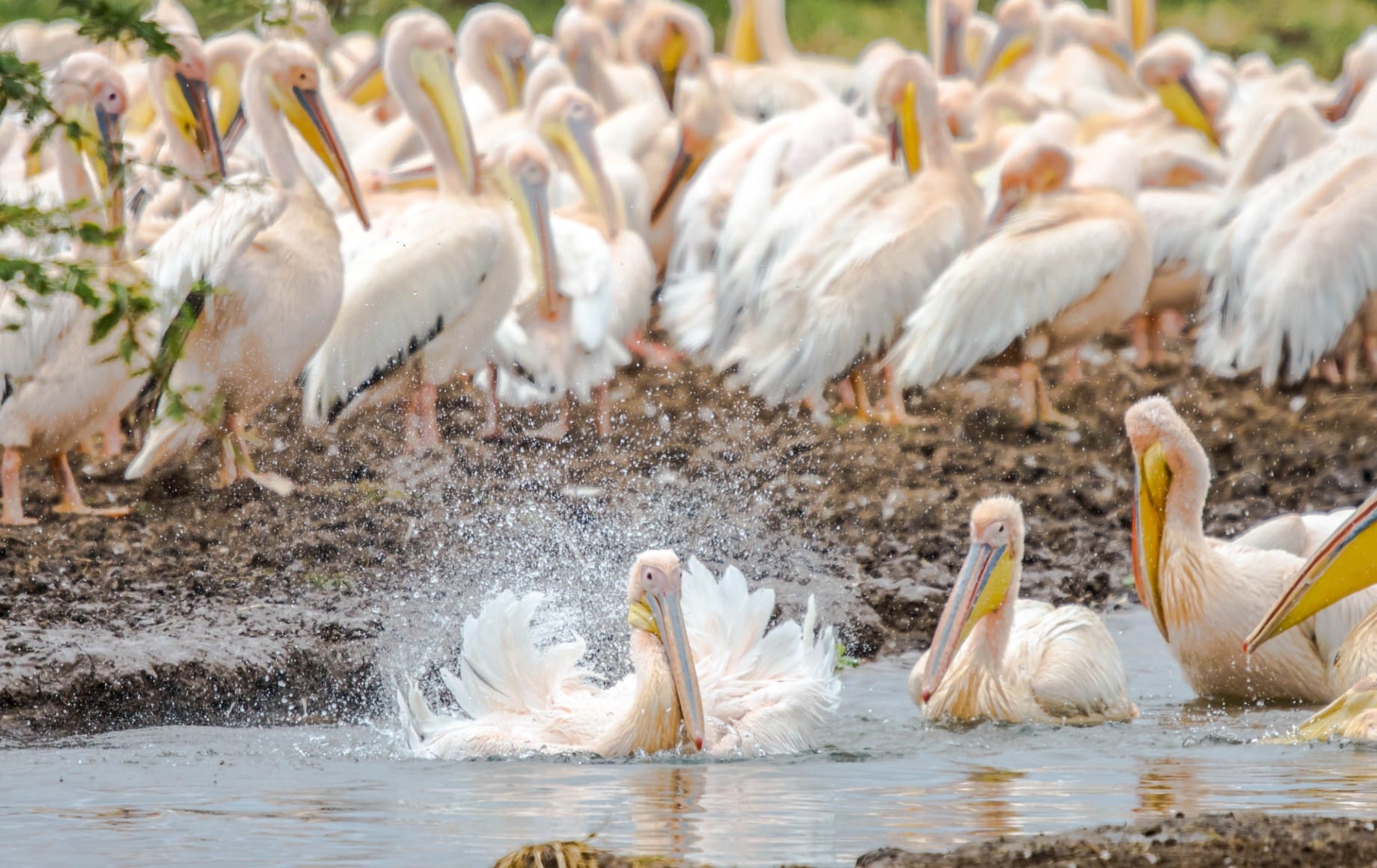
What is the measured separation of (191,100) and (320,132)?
522 millimetres

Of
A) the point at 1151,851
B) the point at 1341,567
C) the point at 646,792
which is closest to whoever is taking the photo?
the point at 1151,851

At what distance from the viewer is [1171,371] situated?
10.6 m

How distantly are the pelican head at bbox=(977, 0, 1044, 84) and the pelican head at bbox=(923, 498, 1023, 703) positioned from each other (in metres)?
8.81

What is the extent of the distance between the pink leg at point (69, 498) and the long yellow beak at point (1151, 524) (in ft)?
11.6

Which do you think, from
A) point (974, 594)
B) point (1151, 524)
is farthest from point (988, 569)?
point (1151, 524)

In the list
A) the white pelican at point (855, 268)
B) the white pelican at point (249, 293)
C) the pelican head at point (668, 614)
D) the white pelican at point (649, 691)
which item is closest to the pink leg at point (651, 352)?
the white pelican at point (855, 268)

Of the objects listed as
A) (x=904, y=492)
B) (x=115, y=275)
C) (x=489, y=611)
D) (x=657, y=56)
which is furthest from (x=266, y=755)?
(x=657, y=56)

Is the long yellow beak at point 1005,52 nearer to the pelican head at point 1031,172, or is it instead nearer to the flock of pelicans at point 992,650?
the pelican head at point 1031,172

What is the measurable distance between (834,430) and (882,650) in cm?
270

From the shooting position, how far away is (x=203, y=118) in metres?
8.41

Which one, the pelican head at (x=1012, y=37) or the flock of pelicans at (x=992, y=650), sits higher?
the pelican head at (x=1012, y=37)

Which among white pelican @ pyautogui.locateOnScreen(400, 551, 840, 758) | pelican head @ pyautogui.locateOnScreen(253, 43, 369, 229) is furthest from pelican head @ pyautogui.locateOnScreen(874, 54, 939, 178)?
white pelican @ pyautogui.locateOnScreen(400, 551, 840, 758)

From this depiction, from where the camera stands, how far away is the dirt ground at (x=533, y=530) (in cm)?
598

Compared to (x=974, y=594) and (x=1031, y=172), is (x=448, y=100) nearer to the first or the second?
(x=1031, y=172)
